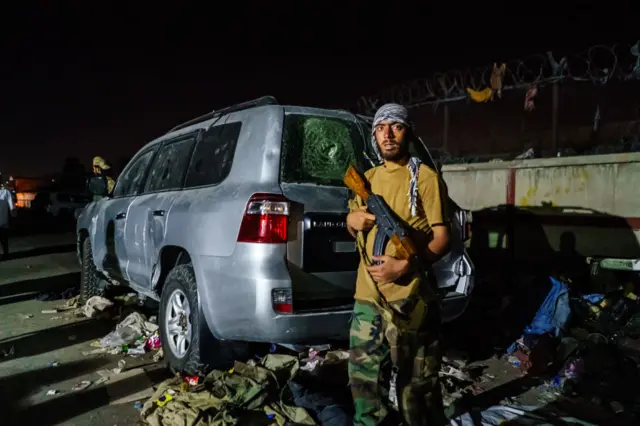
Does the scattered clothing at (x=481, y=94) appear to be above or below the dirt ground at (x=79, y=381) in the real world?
above

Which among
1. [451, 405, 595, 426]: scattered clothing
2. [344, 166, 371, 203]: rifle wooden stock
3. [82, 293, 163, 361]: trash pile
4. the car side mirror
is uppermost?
the car side mirror

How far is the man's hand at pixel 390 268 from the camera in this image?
2.21m

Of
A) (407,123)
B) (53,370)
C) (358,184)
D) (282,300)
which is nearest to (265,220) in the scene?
(282,300)

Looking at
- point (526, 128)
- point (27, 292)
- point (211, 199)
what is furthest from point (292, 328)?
point (526, 128)

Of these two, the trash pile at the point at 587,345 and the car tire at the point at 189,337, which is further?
the trash pile at the point at 587,345

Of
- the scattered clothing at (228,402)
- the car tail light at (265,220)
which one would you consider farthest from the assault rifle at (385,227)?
the scattered clothing at (228,402)

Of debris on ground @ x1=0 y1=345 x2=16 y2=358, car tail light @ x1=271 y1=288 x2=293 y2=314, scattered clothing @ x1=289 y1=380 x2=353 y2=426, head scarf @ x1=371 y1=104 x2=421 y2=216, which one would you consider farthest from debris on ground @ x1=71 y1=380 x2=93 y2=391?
head scarf @ x1=371 y1=104 x2=421 y2=216

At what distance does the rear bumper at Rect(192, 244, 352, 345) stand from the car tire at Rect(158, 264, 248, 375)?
222 mm

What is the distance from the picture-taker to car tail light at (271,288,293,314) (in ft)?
9.71

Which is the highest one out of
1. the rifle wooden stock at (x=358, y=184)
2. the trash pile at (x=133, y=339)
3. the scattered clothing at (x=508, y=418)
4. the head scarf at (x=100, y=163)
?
the head scarf at (x=100, y=163)

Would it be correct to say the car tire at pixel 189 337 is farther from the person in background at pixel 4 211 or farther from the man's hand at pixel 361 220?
the person in background at pixel 4 211

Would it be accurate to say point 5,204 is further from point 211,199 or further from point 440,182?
point 440,182

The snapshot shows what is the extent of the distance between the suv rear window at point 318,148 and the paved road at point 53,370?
75.5 inches

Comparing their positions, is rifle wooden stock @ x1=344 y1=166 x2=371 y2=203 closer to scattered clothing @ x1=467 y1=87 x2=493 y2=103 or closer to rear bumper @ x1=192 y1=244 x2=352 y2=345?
rear bumper @ x1=192 y1=244 x2=352 y2=345
